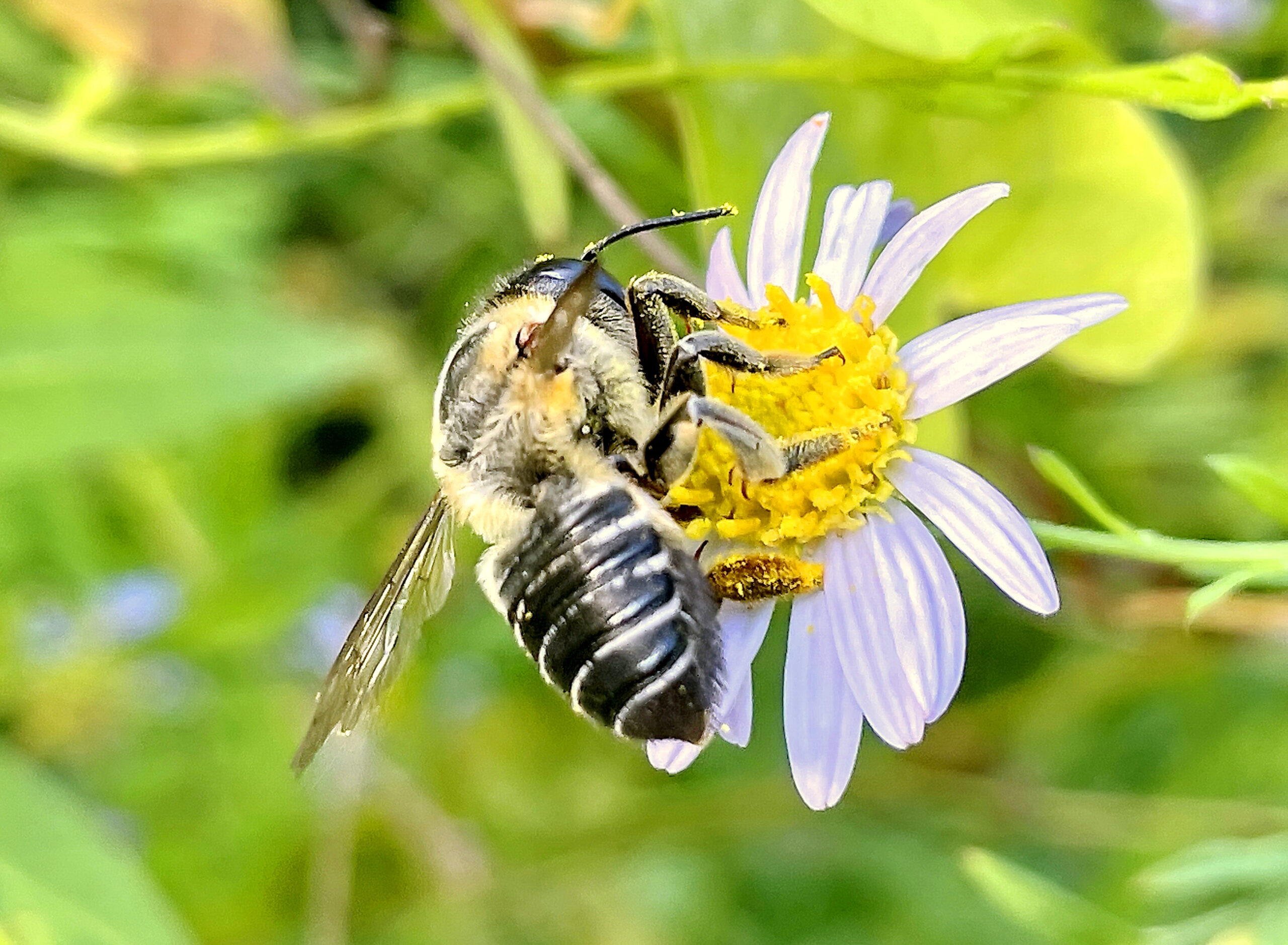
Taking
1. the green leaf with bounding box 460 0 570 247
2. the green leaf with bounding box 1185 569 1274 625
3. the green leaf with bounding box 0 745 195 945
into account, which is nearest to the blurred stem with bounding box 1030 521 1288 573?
the green leaf with bounding box 1185 569 1274 625

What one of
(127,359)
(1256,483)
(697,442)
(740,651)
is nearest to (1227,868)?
(1256,483)

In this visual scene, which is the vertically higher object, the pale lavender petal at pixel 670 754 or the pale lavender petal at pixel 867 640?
the pale lavender petal at pixel 867 640

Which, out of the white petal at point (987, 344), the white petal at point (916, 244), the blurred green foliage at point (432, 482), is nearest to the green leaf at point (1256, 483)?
the blurred green foliage at point (432, 482)

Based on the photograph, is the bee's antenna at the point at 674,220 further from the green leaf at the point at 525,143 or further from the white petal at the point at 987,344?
the green leaf at the point at 525,143

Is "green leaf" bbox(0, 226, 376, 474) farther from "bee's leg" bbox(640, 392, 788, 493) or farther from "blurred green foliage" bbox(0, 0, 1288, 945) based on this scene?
"bee's leg" bbox(640, 392, 788, 493)

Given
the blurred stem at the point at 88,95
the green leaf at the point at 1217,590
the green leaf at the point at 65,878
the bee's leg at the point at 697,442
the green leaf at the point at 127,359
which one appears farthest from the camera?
the green leaf at the point at 127,359

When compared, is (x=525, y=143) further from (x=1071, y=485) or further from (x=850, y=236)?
(x=1071, y=485)

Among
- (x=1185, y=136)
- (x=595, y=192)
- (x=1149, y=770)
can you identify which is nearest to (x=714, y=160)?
(x=595, y=192)

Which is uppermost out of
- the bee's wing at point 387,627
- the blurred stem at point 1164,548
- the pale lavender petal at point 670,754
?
the blurred stem at point 1164,548
